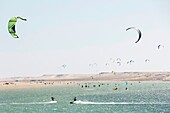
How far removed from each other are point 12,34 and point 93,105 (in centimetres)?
2690

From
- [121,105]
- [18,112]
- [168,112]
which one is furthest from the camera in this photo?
[121,105]

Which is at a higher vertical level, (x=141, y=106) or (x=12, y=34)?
(x=12, y=34)

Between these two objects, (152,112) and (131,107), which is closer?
(152,112)

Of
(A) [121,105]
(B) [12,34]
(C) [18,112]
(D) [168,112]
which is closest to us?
(B) [12,34]

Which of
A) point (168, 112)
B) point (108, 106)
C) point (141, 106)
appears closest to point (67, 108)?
point (108, 106)

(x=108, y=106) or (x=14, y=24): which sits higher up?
(x=14, y=24)

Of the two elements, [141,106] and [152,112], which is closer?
[152,112]

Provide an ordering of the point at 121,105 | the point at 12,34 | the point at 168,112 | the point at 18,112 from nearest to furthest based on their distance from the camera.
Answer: the point at 12,34, the point at 168,112, the point at 18,112, the point at 121,105

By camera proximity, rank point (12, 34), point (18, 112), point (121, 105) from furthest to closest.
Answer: point (121, 105) → point (18, 112) → point (12, 34)

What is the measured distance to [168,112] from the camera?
177ft

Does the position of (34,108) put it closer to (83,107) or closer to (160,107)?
(83,107)

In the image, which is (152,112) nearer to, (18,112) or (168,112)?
(168,112)

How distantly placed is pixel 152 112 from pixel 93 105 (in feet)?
40.8

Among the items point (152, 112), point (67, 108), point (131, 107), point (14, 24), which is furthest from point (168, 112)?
point (14, 24)
